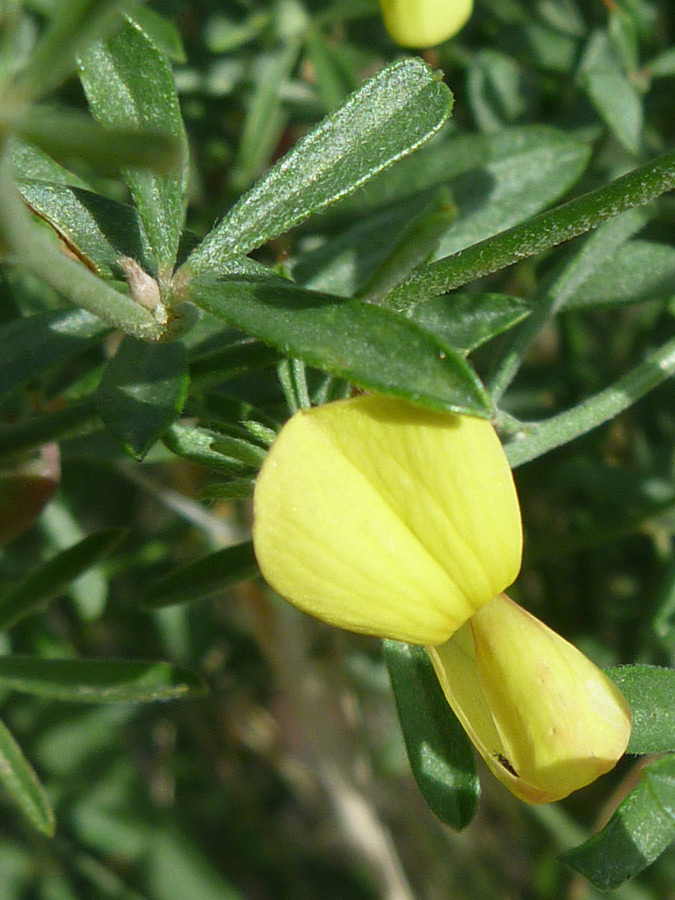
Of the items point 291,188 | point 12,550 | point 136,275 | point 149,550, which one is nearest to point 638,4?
point 291,188

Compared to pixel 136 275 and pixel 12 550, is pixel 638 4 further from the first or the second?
pixel 12 550

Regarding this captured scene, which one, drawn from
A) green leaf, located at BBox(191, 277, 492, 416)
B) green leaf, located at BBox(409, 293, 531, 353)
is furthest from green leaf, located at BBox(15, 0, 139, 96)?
green leaf, located at BBox(409, 293, 531, 353)

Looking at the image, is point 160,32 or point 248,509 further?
point 248,509

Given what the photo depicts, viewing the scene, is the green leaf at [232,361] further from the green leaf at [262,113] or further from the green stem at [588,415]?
the green leaf at [262,113]

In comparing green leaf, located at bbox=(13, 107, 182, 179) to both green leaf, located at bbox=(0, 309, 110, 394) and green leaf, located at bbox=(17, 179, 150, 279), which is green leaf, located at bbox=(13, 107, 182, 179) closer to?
green leaf, located at bbox=(17, 179, 150, 279)

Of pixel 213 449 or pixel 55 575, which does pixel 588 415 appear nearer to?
pixel 213 449

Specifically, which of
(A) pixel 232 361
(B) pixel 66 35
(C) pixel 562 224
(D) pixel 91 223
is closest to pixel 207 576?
(A) pixel 232 361

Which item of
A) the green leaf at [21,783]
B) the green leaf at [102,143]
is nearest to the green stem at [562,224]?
the green leaf at [102,143]
